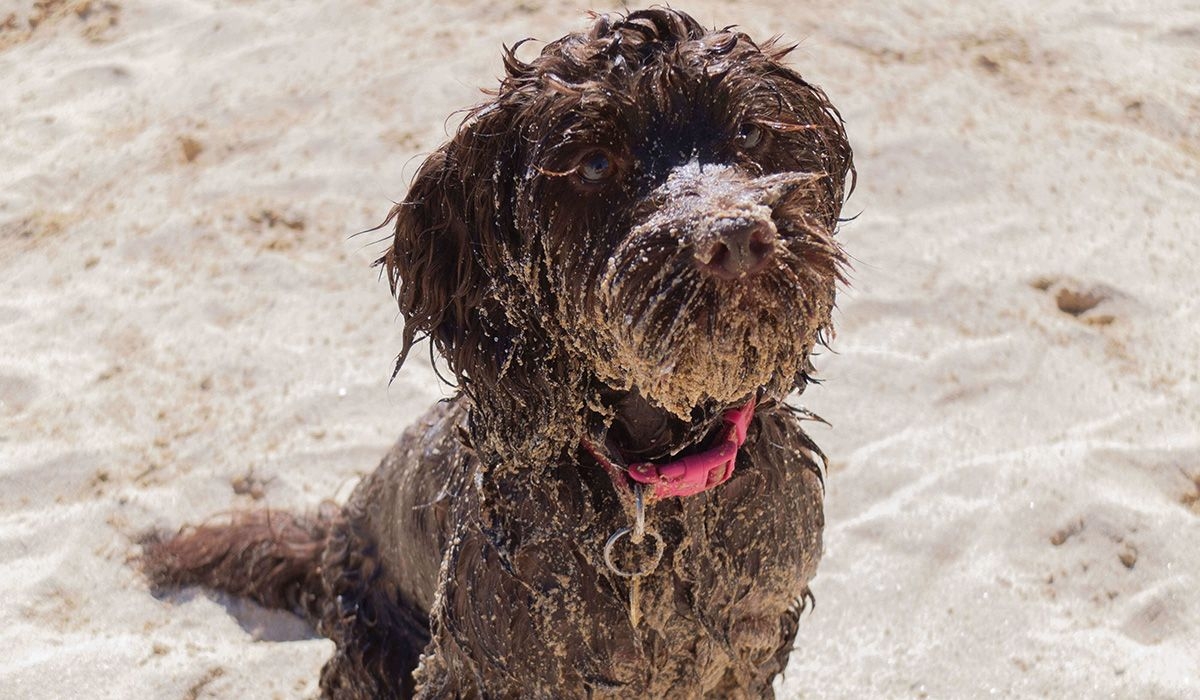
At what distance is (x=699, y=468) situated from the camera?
2.51 m

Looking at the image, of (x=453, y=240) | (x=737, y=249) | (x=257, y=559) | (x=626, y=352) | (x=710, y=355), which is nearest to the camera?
(x=737, y=249)

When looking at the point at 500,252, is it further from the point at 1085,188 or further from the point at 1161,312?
the point at 1085,188

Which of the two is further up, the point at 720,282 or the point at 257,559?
the point at 720,282

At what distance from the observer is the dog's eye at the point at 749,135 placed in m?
2.42

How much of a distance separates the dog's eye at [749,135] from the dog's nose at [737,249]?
0.38 meters

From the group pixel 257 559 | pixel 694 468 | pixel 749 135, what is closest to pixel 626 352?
pixel 694 468

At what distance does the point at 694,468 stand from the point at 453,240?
62cm

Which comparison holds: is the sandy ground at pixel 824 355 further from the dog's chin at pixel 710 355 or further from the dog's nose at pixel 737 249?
the dog's nose at pixel 737 249

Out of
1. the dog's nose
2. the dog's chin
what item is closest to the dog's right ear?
the dog's chin

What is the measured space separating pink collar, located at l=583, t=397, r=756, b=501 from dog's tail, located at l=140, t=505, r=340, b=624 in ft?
4.54

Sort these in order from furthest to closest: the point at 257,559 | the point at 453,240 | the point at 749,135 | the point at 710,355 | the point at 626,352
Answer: the point at 257,559, the point at 453,240, the point at 749,135, the point at 626,352, the point at 710,355

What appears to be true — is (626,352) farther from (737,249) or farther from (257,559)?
(257,559)

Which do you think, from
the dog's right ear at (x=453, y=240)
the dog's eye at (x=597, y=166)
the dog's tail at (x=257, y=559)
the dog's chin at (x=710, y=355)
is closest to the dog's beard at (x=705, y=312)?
the dog's chin at (x=710, y=355)

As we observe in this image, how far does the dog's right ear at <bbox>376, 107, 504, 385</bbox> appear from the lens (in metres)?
2.50
